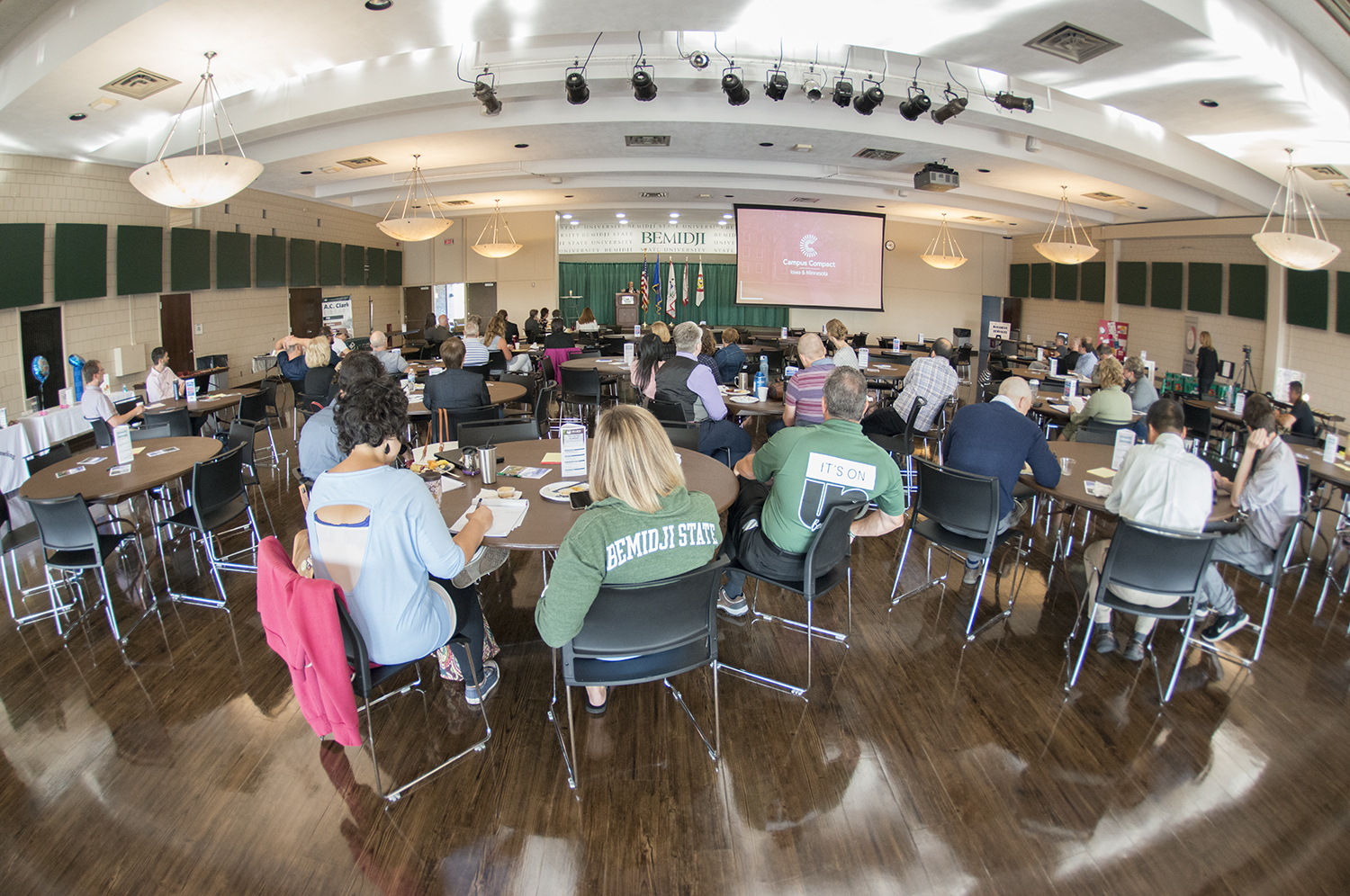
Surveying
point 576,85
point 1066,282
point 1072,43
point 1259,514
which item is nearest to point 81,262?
point 576,85

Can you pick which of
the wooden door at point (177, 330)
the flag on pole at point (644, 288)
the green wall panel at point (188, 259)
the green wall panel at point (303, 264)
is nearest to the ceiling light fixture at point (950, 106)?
the green wall panel at point (188, 259)

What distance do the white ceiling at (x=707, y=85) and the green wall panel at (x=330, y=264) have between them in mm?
4054

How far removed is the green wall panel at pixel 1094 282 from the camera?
1455cm

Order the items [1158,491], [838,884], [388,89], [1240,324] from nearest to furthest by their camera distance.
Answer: [838,884]
[1158,491]
[388,89]
[1240,324]

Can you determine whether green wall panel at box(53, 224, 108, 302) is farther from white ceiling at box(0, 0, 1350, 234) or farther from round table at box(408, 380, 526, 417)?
round table at box(408, 380, 526, 417)

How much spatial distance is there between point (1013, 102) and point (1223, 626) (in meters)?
4.47

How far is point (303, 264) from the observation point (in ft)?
42.6

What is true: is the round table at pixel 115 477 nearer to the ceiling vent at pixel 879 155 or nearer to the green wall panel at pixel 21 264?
the green wall panel at pixel 21 264

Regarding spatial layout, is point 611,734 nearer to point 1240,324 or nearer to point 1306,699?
point 1306,699

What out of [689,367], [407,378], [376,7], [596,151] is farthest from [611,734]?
[596,151]

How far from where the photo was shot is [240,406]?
6406mm

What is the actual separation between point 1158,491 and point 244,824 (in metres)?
3.95

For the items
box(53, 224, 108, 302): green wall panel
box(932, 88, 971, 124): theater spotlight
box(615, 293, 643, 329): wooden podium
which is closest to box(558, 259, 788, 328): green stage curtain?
box(615, 293, 643, 329): wooden podium

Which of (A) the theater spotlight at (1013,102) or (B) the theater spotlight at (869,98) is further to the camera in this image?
(A) the theater spotlight at (1013,102)
